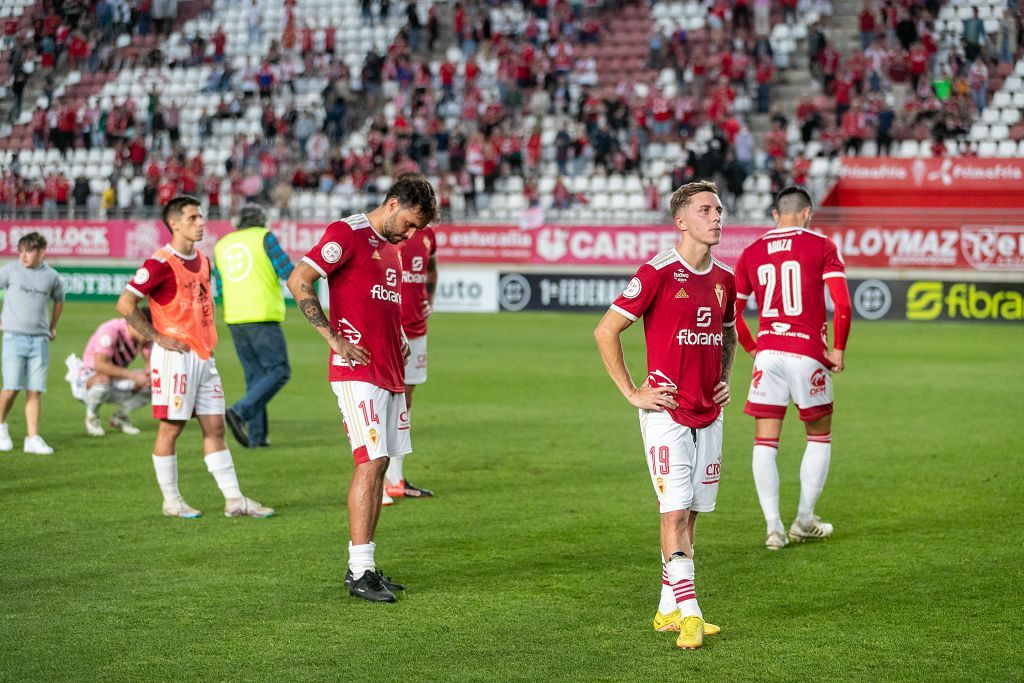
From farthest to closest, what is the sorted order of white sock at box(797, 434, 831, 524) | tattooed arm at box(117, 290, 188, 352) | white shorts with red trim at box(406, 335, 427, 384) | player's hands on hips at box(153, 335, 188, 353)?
1. white shorts with red trim at box(406, 335, 427, 384)
2. player's hands on hips at box(153, 335, 188, 353)
3. tattooed arm at box(117, 290, 188, 352)
4. white sock at box(797, 434, 831, 524)

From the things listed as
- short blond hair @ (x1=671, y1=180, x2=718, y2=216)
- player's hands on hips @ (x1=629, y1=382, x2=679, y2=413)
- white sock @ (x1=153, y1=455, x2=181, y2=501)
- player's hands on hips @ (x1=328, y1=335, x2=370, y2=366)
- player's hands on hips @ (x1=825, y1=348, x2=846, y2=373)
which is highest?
short blond hair @ (x1=671, y1=180, x2=718, y2=216)

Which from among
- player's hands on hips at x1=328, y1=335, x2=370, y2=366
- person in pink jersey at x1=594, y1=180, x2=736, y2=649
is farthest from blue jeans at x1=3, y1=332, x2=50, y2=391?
person in pink jersey at x1=594, y1=180, x2=736, y2=649

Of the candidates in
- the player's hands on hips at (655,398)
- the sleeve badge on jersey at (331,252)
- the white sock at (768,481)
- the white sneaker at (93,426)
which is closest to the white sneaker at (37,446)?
the white sneaker at (93,426)

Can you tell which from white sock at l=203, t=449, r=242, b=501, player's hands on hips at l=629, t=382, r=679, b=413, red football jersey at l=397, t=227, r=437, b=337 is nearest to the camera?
player's hands on hips at l=629, t=382, r=679, b=413

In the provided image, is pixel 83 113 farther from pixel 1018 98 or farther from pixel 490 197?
pixel 1018 98

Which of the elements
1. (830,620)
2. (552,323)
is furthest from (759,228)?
(830,620)

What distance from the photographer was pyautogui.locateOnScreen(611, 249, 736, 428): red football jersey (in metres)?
6.17

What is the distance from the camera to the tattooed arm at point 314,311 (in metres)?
6.83

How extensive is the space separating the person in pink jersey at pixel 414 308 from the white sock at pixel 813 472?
2923mm

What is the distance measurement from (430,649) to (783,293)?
3394 mm

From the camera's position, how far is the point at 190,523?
28.7 ft

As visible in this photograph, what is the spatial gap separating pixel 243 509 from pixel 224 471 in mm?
296

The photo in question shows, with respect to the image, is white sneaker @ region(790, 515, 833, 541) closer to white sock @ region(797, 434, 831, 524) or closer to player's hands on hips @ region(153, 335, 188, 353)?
white sock @ region(797, 434, 831, 524)

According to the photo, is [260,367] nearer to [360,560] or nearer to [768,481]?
[360,560]
